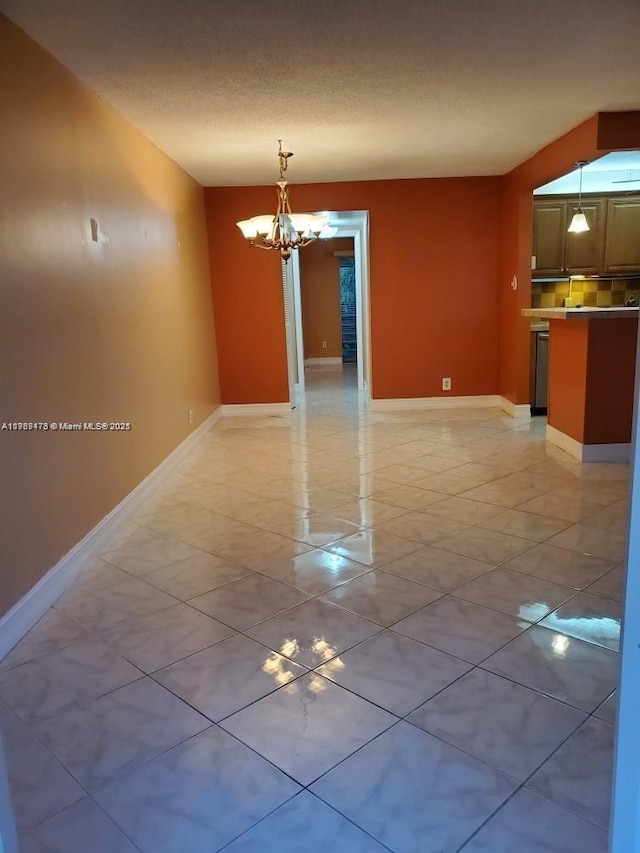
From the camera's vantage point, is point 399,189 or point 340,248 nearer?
point 399,189

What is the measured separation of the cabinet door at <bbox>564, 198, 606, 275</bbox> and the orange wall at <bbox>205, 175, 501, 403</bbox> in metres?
0.74

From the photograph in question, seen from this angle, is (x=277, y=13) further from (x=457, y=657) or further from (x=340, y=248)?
(x=340, y=248)

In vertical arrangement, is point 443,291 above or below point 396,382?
above

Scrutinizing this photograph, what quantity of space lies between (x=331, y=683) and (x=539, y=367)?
4.64 meters

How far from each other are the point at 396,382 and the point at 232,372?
1.77 m

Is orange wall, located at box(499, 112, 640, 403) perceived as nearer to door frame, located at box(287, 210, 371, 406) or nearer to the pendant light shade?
the pendant light shade

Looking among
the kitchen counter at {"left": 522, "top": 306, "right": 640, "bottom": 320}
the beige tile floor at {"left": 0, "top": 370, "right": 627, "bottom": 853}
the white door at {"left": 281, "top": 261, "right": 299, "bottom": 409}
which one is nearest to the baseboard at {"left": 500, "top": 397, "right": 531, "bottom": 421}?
the kitchen counter at {"left": 522, "top": 306, "right": 640, "bottom": 320}

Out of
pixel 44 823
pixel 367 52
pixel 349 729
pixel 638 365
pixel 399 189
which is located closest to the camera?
pixel 638 365

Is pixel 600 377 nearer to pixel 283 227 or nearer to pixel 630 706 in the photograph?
pixel 283 227

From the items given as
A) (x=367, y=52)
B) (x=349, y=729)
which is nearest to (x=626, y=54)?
(x=367, y=52)

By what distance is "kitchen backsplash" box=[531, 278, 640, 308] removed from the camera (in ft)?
21.1

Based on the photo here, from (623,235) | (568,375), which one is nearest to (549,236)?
(623,235)

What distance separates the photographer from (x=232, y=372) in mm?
6375

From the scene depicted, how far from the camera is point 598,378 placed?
4.05 metres
